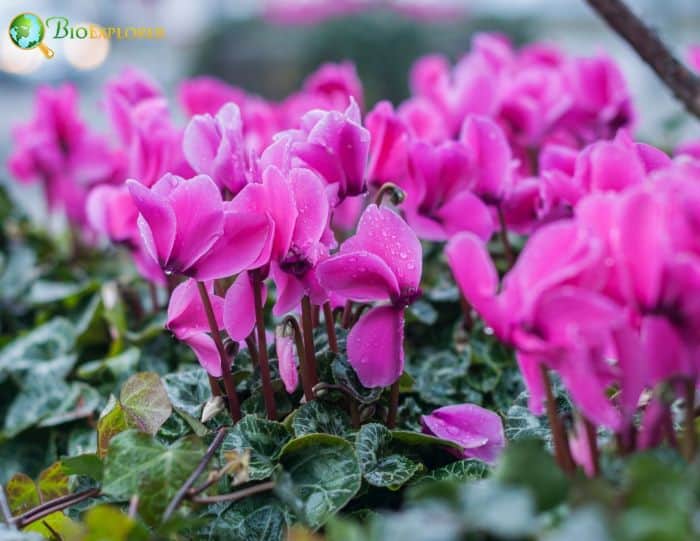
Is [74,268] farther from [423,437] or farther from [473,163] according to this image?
[423,437]

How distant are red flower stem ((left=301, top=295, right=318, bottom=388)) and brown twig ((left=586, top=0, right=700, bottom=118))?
23.9 inches

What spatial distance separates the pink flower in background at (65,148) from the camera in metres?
1.81

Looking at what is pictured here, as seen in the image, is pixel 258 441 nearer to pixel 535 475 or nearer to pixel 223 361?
pixel 223 361

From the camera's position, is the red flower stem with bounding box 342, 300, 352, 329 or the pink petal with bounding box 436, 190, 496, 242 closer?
the red flower stem with bounding box 342, 300, 352, 329

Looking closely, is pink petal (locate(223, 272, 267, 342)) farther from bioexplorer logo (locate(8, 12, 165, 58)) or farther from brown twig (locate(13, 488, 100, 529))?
bioexplorer logo (locate(8, 12, 165, 58))

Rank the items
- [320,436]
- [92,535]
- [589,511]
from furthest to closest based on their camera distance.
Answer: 1. [320,436]
2. [92,535]
3. [589,511]

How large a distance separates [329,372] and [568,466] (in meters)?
0.30

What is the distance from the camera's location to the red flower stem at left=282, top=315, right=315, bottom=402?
34.2 inches

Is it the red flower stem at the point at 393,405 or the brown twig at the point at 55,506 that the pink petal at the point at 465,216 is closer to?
the red flower stem at the point at 393,405

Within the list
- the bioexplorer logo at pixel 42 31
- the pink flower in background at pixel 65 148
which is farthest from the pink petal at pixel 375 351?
the pink flower in background at pixel 65 148

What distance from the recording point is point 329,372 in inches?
35.9

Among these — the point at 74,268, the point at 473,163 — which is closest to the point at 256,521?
the point at 473,163

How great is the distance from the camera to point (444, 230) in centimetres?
110

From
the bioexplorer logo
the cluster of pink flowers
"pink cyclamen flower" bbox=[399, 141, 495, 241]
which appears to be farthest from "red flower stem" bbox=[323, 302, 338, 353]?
the bioexplorer logo
